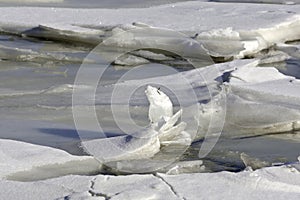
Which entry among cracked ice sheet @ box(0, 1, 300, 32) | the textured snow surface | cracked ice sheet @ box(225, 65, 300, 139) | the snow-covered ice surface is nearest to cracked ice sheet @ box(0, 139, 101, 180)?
the snow-covered ice surface

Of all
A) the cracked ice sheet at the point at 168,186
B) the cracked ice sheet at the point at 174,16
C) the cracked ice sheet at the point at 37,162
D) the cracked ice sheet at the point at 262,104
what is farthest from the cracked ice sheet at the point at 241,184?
the cracked ice sheet at the point at 174,16

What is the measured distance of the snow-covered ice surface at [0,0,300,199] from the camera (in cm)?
362

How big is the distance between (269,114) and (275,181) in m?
1.41

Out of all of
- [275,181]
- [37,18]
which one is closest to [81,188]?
[275,181]

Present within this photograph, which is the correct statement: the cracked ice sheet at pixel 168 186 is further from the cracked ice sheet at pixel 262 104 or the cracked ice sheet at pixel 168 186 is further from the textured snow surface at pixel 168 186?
the cracked ice sheet at pixel 262 104

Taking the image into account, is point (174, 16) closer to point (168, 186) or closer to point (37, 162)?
point (37, 162)

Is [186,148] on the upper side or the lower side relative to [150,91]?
lower

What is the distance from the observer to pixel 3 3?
1064 cm

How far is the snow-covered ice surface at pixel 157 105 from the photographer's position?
3.62m

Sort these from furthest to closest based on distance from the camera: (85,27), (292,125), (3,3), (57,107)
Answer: (3,3) < (85,27) < (57,107) < (292,125)

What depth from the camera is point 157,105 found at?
4.52m

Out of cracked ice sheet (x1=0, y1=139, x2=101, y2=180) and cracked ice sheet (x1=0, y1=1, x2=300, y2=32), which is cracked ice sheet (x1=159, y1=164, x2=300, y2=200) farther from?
cracked ice sheet (x1=0, y1=1, x2=300, y2=32)

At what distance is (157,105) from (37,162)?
91 cm

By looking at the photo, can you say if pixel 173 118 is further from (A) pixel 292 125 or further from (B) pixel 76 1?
(B) pixel 76 1
